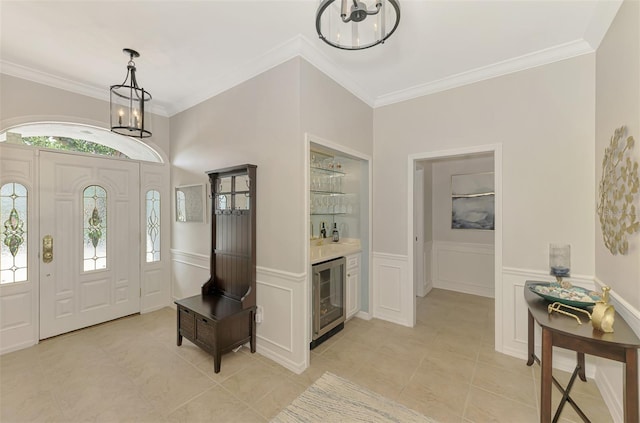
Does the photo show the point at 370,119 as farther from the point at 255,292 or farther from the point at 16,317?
the point at 16,317

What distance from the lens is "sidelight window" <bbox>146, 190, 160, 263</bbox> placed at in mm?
3988

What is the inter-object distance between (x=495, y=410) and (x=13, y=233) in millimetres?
4979


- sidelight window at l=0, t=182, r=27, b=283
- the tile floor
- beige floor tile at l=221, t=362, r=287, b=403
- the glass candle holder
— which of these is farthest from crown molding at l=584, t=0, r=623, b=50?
sidelight window at l=0, t=182, r=27, b=283

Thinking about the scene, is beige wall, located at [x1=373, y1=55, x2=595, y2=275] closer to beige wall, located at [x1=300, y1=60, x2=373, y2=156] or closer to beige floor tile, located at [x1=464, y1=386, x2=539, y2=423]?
beige wall, located at [x1=300, y1=60, x2=373, y2=156]

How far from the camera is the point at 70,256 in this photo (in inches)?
129

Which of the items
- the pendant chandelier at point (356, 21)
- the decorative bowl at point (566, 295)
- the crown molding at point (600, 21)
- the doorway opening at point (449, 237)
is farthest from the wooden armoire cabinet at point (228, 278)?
the crown molding at point (600, 21)

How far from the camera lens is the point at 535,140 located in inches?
104

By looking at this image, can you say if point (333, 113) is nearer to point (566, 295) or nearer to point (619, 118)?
point (619, 118)

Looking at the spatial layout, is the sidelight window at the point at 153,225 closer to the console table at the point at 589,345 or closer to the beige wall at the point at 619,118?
the console table at the point at 589,345

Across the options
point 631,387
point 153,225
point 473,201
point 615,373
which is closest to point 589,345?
point 631,387

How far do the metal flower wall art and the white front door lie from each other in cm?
513

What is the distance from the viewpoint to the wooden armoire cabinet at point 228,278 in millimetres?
2564

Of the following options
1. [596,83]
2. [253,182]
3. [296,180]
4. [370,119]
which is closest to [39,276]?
[253,182]

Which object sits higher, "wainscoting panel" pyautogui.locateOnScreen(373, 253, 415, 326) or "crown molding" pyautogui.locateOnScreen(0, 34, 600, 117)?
→ "crown molding" pyautogui.locateOnScreen(0, 34, 600, 117)
